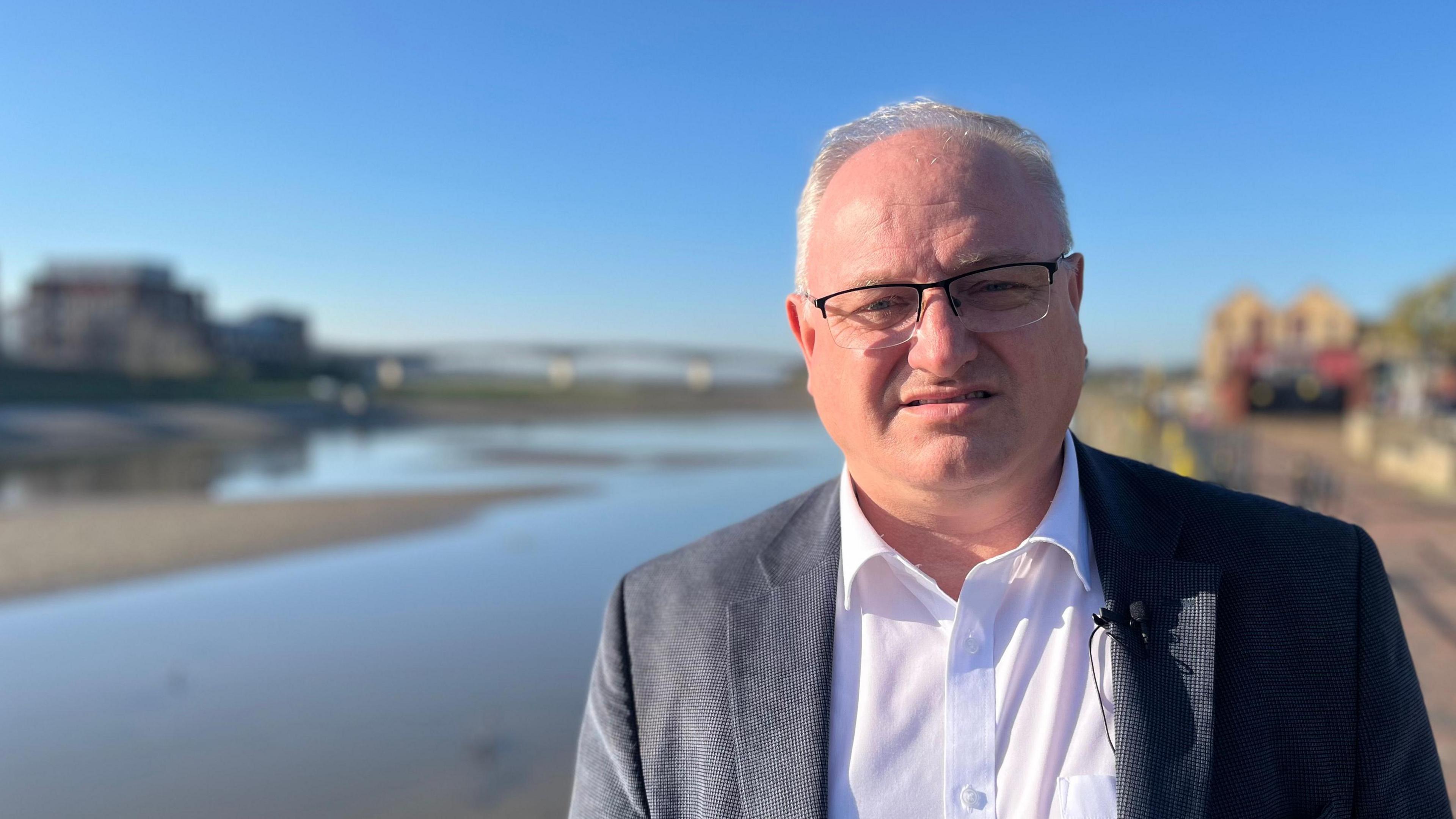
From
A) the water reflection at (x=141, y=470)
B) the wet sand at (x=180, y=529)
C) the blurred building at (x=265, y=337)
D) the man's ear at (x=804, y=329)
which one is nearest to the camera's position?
the man's ear at (x=804, y=329)

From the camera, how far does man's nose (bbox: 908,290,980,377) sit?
1599 mm

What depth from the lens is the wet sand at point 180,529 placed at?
14633 millimetres

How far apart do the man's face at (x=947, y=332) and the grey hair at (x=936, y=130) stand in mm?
30

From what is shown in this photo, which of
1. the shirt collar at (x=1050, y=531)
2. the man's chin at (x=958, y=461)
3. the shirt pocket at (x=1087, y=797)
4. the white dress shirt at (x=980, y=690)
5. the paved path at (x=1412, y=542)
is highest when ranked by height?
the man's chin at (x=958, y=461)

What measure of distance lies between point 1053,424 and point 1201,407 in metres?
41.3

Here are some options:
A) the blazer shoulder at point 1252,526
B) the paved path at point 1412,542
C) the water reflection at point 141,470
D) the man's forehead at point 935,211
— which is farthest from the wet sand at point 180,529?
the paved path at point 1412,542

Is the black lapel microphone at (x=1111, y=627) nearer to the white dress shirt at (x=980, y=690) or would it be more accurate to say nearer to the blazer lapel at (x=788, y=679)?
the white dress shirt at (x=980, y=690)

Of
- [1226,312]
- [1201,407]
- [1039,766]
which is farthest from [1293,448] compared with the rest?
[1226,312]

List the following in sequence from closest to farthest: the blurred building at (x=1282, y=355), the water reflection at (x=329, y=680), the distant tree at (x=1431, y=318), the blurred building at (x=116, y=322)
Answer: the water reflection at (x=329, y=680) → the distant tree at (x=1431, y=318) → the blurred building at (x=1282, y=355) → the blurred building at (x=116, y=322)

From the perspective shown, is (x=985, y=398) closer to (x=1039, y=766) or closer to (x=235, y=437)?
(x=1039, y=766)

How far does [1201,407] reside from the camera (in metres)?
38.2

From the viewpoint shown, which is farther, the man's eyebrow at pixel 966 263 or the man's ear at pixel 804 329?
the man's ear at pixel 804 329

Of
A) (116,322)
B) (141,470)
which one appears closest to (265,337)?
(116,322)

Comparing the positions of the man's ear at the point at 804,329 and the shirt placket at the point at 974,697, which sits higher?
the man's ear at the point at 804,329
